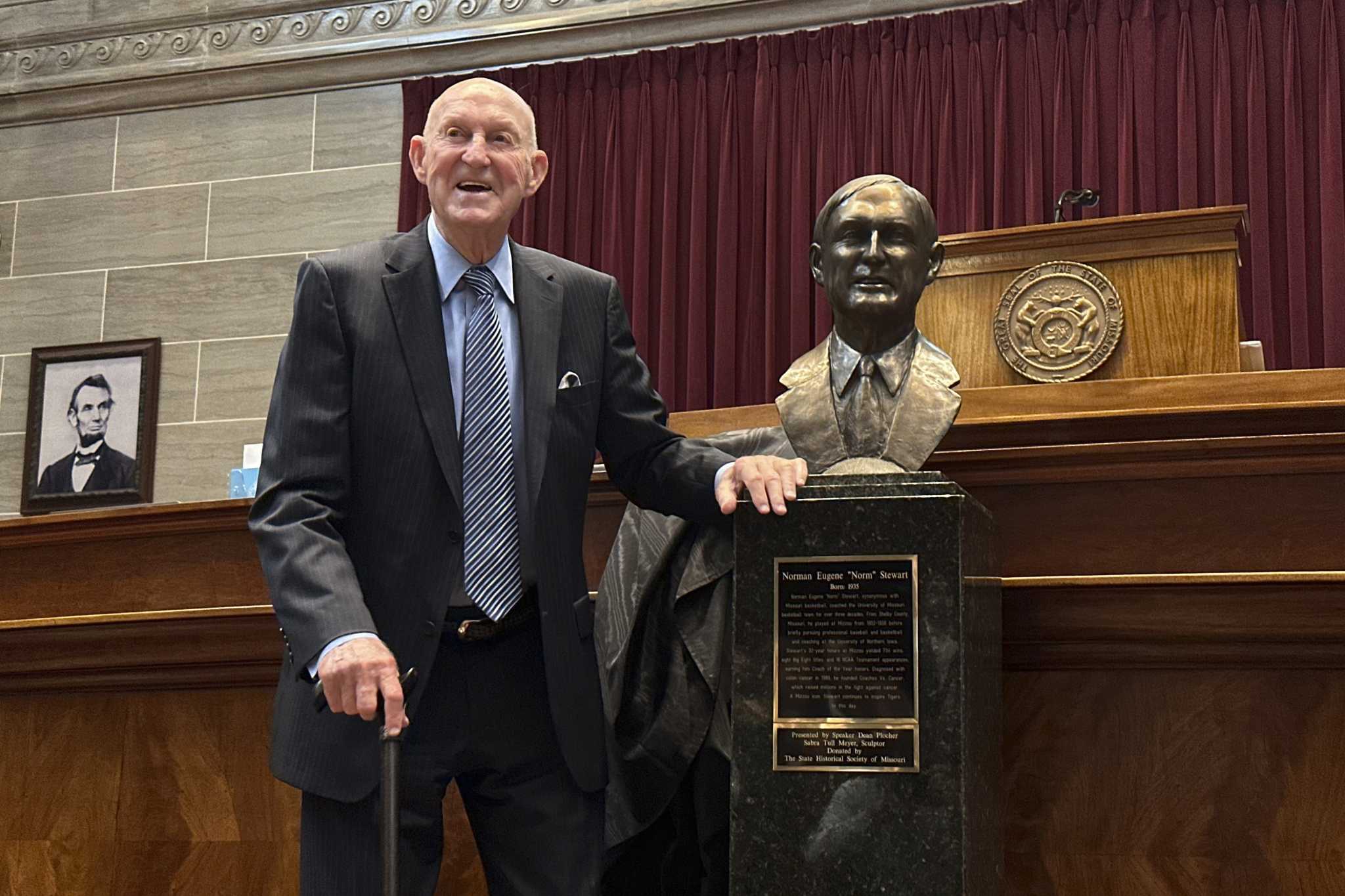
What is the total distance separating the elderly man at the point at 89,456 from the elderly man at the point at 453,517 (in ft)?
19.8

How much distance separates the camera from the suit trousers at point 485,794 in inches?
91.6

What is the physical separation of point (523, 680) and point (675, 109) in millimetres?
5466

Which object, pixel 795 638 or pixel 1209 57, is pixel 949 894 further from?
pixel 1209 57

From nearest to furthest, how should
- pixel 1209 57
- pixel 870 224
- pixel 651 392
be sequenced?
pixel 651 392 → pixel 870 224 → pixel 1209 57

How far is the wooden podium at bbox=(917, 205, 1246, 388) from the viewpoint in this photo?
4.38m

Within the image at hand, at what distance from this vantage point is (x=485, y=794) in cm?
240

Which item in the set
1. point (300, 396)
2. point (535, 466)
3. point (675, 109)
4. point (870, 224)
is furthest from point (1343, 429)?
point (675, 109)

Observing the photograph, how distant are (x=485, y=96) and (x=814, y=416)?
0.83 meters

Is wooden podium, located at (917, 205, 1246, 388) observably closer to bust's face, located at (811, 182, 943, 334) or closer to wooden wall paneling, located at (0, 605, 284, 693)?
bust's face, located at (811, 182, 943, 334)

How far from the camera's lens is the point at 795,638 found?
247cm

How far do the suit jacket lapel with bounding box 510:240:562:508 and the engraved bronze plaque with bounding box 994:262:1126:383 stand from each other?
2.10 metres

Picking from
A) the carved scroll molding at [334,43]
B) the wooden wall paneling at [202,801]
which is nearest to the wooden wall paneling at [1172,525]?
the wooden wall paneling at [202,801]

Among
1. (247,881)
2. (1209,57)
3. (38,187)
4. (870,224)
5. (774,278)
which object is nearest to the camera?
(870,224)

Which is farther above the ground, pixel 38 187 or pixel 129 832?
pixel 38 187
